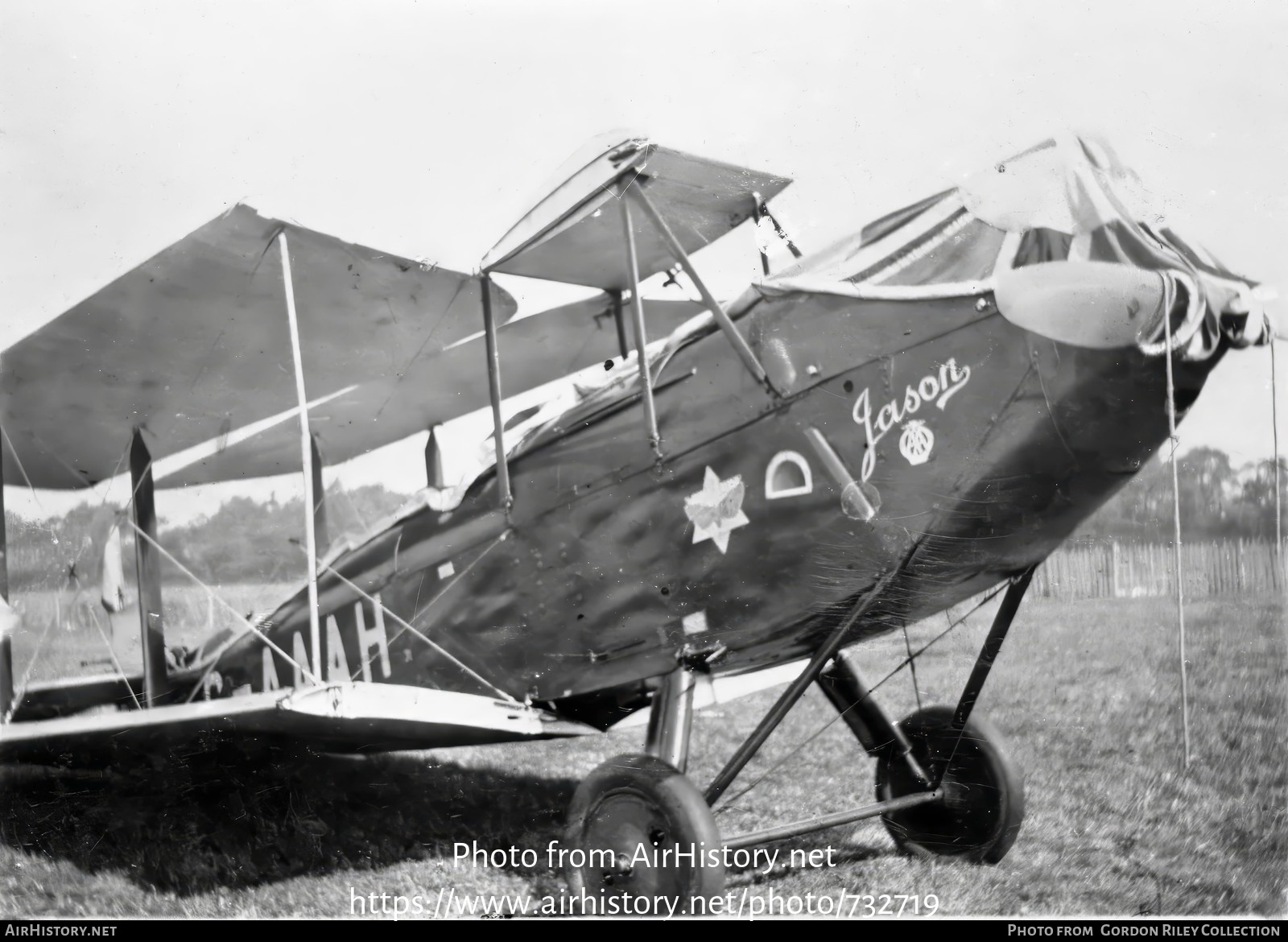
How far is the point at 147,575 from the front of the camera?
11.1ft

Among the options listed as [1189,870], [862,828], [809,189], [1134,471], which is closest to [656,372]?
[809,189]

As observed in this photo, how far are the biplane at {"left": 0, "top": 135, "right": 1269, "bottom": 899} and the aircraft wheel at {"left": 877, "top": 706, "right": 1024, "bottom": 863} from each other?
0.01 metres

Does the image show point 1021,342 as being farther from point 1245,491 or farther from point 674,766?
point 674,766

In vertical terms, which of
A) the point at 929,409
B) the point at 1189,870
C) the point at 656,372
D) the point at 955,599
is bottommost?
the point at 1189,870

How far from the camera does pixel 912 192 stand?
2.49m

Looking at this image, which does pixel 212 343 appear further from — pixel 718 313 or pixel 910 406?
pixel 910 406

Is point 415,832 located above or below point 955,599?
below

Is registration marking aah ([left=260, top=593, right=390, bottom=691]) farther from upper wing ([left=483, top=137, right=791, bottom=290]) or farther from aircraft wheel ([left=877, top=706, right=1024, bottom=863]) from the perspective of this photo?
aircraft wheel ([left=877, top=706, right=1024, bottom=863])

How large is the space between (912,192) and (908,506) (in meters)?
0.84

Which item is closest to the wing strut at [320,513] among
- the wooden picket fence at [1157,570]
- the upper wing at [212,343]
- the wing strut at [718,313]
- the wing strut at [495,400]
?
the upper wing at [212,343]

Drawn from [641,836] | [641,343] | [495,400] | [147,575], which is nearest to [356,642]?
[147,575]

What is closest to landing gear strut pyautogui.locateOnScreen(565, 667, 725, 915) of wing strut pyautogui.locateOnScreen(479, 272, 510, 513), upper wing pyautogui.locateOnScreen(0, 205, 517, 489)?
wing strut pyautogui.locateOnScreen(479, 272, 510, 513)

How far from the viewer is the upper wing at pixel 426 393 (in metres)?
3.49

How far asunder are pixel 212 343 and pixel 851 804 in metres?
2.75
